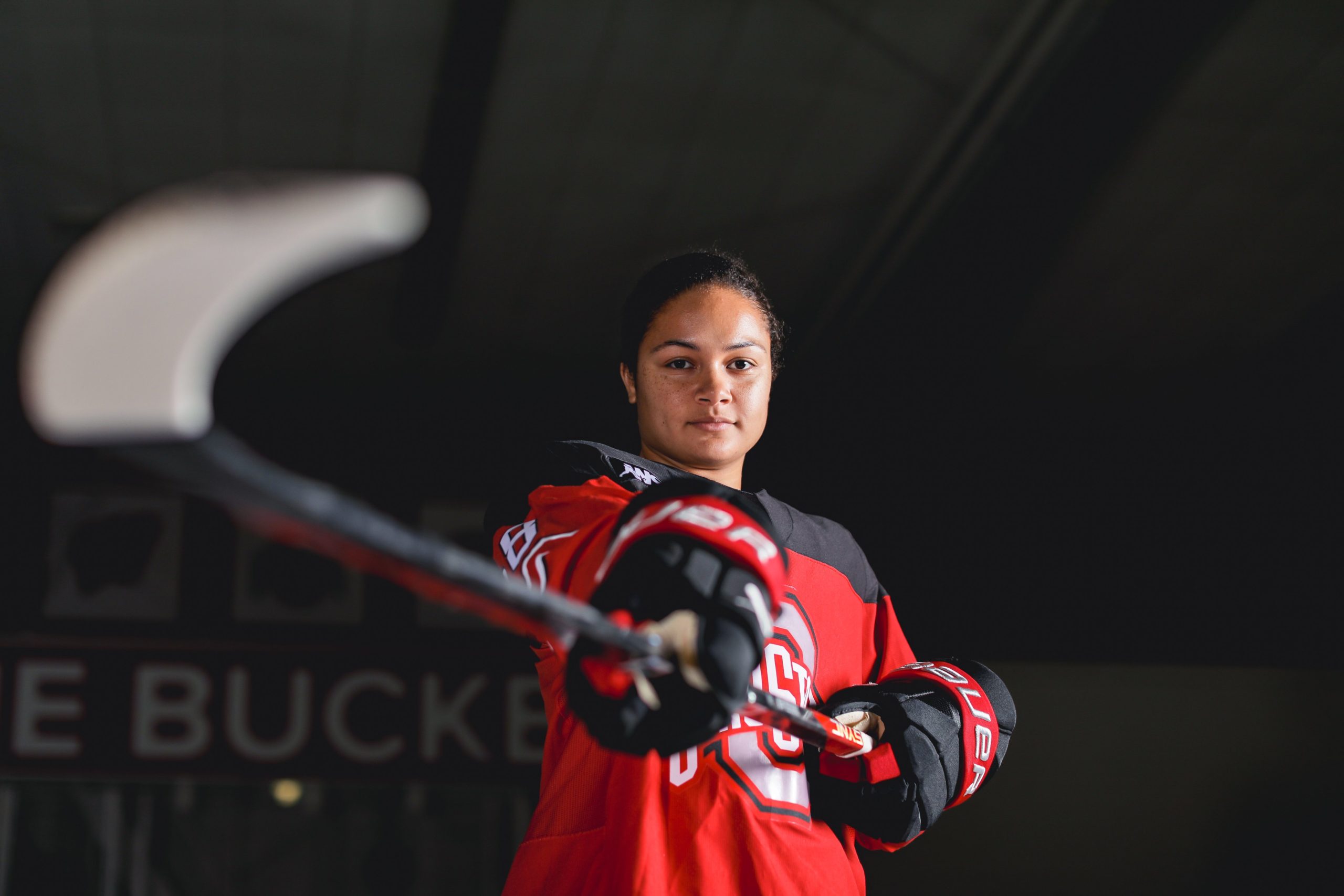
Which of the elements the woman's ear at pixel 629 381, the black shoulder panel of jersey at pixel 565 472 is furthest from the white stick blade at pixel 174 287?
the woman's ear at pixel 629 381

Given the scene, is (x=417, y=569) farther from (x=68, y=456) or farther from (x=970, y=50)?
(x=68, y=456)

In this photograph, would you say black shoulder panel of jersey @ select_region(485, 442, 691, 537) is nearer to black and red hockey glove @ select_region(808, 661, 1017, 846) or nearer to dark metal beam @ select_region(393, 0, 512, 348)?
black and red hockey glove @ select_region(808, 661, 1017, 846)

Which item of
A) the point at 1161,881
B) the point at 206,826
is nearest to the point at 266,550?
the point at 206,826

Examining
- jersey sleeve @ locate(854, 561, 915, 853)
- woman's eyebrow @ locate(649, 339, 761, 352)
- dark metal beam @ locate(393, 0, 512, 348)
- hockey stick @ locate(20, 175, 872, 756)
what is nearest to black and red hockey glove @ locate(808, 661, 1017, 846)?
jersey sleeve @ locate(854, 561, 915, 853)

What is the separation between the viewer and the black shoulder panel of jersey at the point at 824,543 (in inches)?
55.3

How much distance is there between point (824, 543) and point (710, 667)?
72 centimetres

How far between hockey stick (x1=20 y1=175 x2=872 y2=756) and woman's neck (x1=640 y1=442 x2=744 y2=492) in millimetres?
924

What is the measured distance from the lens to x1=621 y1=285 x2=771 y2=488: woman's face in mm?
1398

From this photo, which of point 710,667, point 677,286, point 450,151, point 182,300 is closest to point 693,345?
point 677,286

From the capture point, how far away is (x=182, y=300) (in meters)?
0.49

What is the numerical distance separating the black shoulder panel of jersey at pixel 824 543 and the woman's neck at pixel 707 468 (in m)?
0.04

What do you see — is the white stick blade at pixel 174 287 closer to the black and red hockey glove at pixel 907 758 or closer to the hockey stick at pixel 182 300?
the hockey stick at pixel 182 300

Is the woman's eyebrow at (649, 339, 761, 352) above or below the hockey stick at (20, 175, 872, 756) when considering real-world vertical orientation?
above

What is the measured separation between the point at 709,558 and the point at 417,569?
26cm
